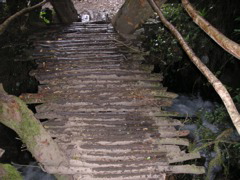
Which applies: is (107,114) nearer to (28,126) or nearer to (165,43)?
(28,126)

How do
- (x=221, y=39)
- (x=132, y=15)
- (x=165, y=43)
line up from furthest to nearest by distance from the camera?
1. (x=165, y=43)
2. (x=132, y=15)
3. (x=221, y=39)

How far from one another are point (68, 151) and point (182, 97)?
5.72m

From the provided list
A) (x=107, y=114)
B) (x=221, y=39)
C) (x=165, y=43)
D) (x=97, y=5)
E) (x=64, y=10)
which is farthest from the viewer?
(x=97, y=5)

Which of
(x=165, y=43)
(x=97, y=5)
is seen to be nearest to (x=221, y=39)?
(x=165, y=43)

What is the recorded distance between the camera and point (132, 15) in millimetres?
6184

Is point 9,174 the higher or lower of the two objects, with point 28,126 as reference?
lower

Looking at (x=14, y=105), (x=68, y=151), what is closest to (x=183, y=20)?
(x=68, y=151)

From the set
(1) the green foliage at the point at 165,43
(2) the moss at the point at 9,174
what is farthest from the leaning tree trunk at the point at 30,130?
(1) the green foliage at the point at 165,43

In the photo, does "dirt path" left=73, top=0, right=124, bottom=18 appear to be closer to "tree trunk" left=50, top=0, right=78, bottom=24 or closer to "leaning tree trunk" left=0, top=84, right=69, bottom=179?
"tree trunk" left=50, top=0, right=78, bottom=24

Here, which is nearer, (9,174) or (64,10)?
(9,174)

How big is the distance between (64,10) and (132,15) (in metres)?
2.45

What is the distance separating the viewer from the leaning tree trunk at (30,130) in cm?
296

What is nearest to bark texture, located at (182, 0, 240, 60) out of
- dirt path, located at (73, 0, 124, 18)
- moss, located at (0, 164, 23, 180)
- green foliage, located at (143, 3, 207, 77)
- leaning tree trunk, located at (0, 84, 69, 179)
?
leaning tree trunk, located at (0, 84, 69, 179)

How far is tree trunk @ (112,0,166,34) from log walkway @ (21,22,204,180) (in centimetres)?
75
